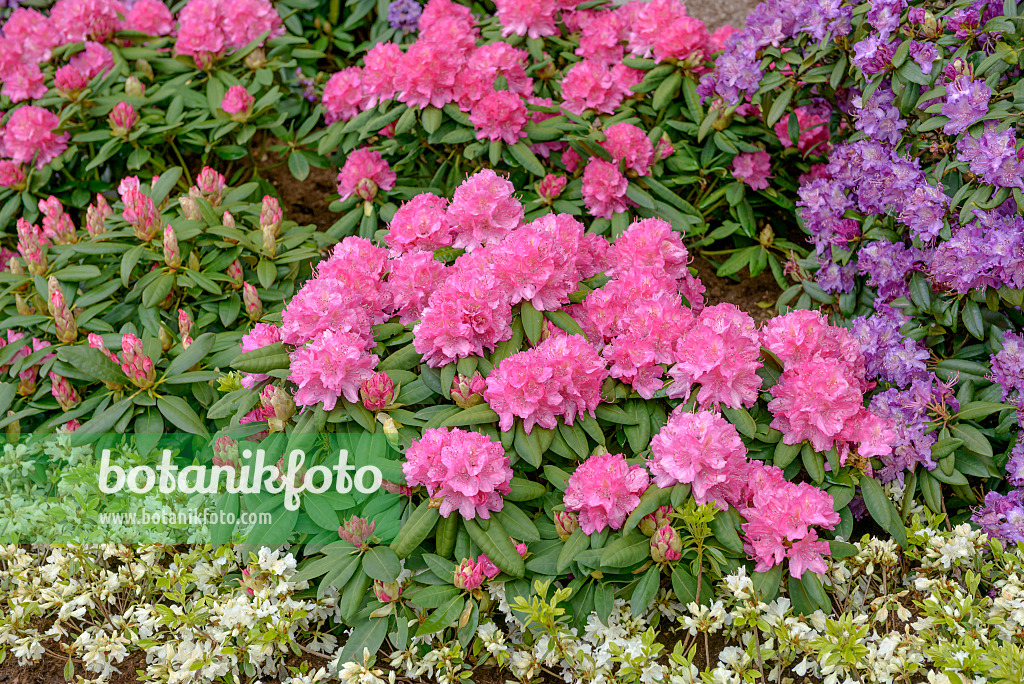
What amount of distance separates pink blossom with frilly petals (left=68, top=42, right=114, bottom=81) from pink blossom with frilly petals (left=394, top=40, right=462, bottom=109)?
3.78ft

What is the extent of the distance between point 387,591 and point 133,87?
6.73 feet

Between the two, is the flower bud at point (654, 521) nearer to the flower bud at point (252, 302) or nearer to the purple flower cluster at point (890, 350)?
the purple flower cluster at point (890, 350)

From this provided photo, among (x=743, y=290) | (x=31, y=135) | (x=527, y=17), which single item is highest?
(x=527, y=17)

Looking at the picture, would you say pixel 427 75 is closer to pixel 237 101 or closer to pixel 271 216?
pixel 271 216

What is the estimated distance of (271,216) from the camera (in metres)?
2.41

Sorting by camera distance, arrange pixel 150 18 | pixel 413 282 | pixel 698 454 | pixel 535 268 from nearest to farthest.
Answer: pixel 698 454 < pixel 535 268 < pixel 413 282 < pixel 150 18

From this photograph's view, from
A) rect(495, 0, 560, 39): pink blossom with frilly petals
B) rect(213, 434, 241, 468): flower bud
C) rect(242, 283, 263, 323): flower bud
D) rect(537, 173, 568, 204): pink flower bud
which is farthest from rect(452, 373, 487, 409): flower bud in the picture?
rect(495, 0, 560, 39): pink blossom with frilly petals

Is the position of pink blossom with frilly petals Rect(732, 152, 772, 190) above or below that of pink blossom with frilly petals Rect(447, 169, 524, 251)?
below

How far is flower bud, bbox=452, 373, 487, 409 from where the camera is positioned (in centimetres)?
177

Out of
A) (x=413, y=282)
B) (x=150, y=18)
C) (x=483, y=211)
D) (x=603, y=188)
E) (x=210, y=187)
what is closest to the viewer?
(x=413, y=282)

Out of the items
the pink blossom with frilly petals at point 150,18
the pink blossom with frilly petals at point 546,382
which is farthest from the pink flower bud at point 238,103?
the pink blossom with frilly petals at point 546,382

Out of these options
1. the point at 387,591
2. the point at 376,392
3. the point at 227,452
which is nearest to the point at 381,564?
the point at 387,591

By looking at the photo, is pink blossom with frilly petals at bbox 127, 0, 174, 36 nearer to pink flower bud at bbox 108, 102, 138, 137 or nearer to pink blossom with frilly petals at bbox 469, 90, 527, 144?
pink flower bud at bbox 108, 102, 138, 137

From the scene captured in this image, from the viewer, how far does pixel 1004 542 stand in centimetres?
183
